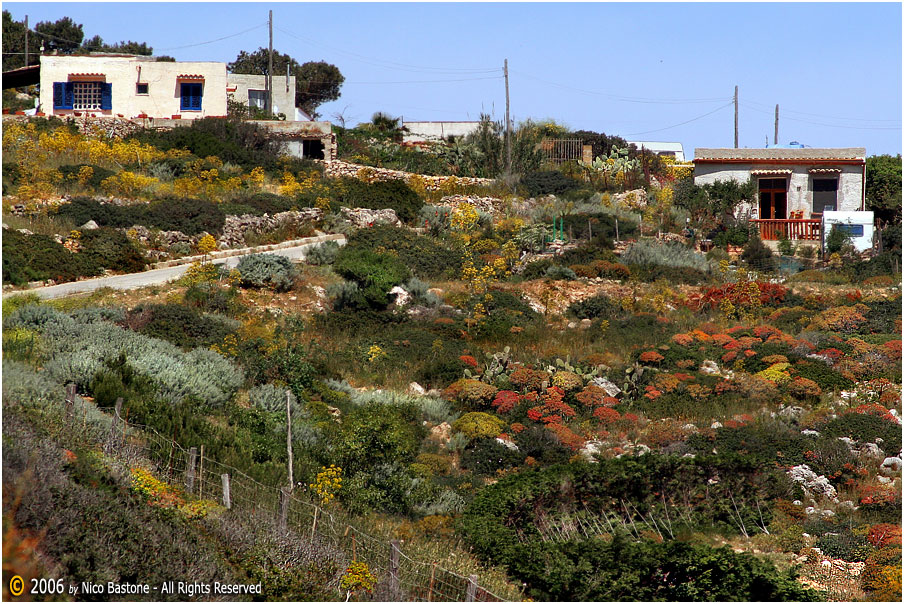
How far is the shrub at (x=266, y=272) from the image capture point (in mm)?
23625

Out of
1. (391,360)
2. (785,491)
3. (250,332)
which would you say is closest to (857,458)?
(785,491)

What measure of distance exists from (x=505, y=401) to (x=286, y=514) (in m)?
7.76

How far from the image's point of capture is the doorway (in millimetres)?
38500

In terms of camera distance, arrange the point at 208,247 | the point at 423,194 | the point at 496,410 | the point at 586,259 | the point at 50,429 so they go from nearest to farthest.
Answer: the point at 50,429 < the point at 496,410 < the point at 208,247 < the point at 586,259 < the point at 423,194

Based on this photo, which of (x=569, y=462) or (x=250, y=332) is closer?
(x=569, y=462)

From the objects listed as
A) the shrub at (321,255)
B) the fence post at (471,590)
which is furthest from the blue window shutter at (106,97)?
the fence post at (471,590)

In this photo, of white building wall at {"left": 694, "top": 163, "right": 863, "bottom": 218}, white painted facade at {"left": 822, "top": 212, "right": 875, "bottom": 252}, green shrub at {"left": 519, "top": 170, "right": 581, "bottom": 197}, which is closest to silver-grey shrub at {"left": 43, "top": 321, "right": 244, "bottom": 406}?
green shrub at {"left": 519, "top": 170, "right": 581, "bottom": 197}

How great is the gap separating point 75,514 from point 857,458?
1245 cm

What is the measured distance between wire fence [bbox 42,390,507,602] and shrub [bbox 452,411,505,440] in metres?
4.53

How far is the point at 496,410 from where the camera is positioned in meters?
18.2

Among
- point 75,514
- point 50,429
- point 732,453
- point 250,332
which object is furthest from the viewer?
point 250,332

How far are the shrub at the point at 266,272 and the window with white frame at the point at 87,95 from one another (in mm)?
21127

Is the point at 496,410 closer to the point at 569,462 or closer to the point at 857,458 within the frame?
the point at 569,462

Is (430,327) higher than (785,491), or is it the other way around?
(430,327)
